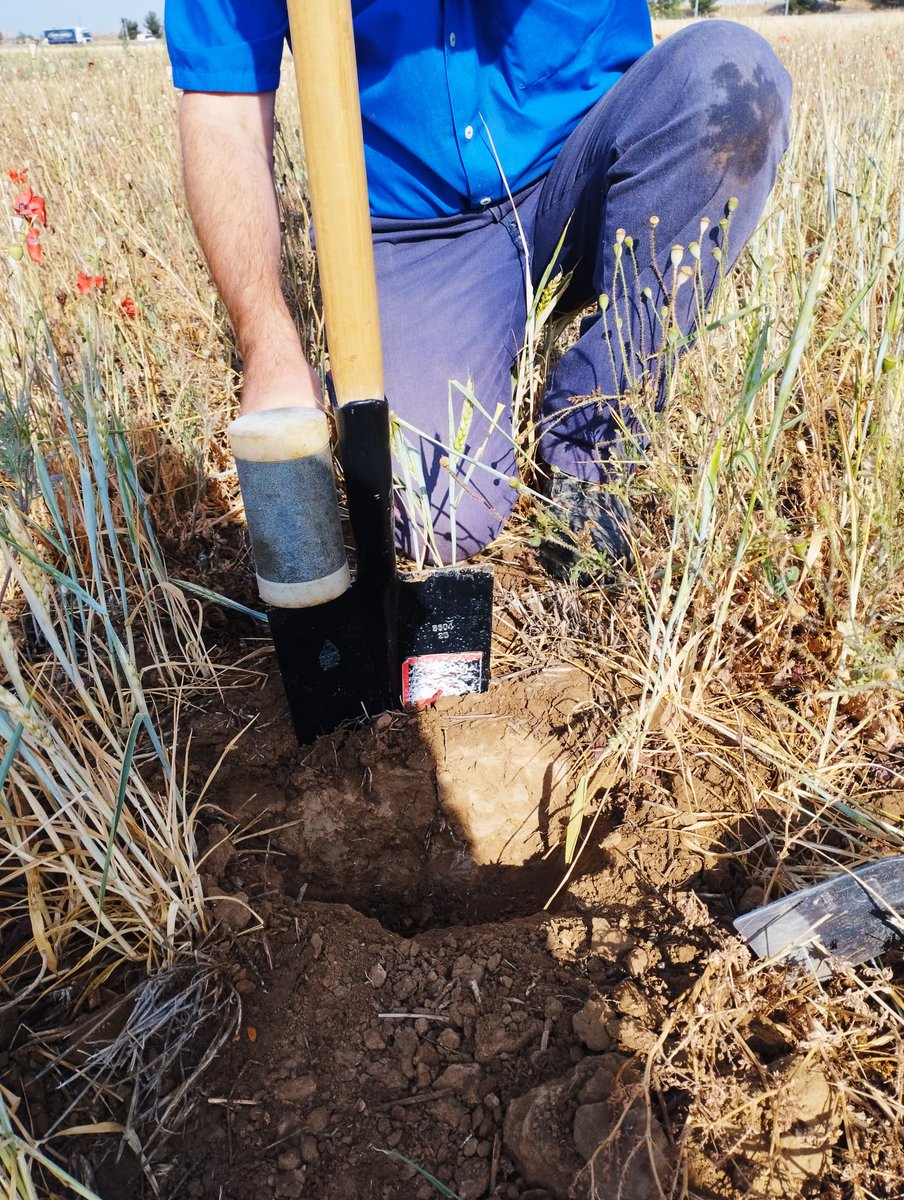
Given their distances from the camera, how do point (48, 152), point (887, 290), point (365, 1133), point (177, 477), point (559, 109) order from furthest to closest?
point (48, 152) < point (559, 109) < point (177, 477) < point (887, 290) < point (365, 1133)

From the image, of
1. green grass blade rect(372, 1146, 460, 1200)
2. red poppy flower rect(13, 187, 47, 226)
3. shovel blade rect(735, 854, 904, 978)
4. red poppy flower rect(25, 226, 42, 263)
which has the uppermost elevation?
red poppy flower rect(13, 187, 47, 226)

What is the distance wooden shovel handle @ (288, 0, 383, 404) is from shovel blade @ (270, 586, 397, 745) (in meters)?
0.35

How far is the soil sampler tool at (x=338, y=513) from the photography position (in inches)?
41.8

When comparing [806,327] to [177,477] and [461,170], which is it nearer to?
[461,170]

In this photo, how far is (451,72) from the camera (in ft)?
5.58

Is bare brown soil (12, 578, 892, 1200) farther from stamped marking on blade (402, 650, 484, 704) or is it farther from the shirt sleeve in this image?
the shirt sleeve

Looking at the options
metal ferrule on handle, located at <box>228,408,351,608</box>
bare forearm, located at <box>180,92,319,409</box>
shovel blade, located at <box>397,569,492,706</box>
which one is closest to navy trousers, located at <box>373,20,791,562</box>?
shovel blade, located at <box>397,569,492,706</box>

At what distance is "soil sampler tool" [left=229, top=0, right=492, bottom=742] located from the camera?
3.49ft

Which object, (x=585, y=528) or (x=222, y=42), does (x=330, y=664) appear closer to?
(x=585, y=528)

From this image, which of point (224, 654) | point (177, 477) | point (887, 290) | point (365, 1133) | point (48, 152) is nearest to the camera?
point (365, 1133)

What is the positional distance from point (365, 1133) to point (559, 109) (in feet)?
6.80

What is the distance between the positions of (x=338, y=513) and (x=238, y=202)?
800 millimetres

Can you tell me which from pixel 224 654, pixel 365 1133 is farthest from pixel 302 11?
pixel 365 1133

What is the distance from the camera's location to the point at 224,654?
60.6 inches
